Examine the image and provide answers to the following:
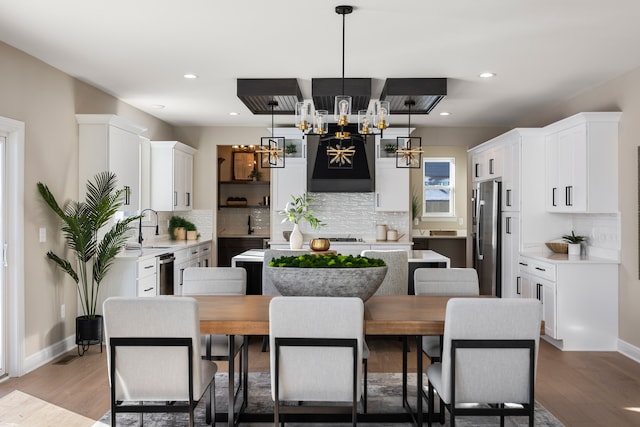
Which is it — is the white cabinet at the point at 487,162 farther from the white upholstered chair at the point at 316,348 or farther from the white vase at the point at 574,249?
the white upholstered chair at the point at 316,348

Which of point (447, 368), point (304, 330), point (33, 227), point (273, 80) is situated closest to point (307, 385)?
point (304, 330)

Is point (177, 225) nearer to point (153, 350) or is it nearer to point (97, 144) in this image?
point (97, 144)

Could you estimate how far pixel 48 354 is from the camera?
471cm

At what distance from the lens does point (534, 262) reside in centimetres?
568

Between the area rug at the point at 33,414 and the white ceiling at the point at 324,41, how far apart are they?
259 cm

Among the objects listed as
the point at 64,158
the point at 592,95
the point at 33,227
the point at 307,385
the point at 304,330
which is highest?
the point at 592,95

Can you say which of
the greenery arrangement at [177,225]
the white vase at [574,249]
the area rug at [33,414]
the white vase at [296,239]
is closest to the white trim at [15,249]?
the area rug at [33,414]

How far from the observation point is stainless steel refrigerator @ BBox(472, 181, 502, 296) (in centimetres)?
671

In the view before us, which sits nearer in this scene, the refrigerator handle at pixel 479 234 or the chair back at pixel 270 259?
the chair back at pixel 270 259

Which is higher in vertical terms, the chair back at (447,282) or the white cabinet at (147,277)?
the chair back at (447,282)

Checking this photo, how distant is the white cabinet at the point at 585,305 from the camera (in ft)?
16.8

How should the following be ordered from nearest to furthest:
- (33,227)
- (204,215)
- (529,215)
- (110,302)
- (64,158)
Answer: (110,302), (33,227), (64,158), (529,215), (204,215)

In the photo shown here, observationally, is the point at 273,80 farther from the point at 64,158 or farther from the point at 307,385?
the point at 307,385

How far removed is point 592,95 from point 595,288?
2.01 metres
